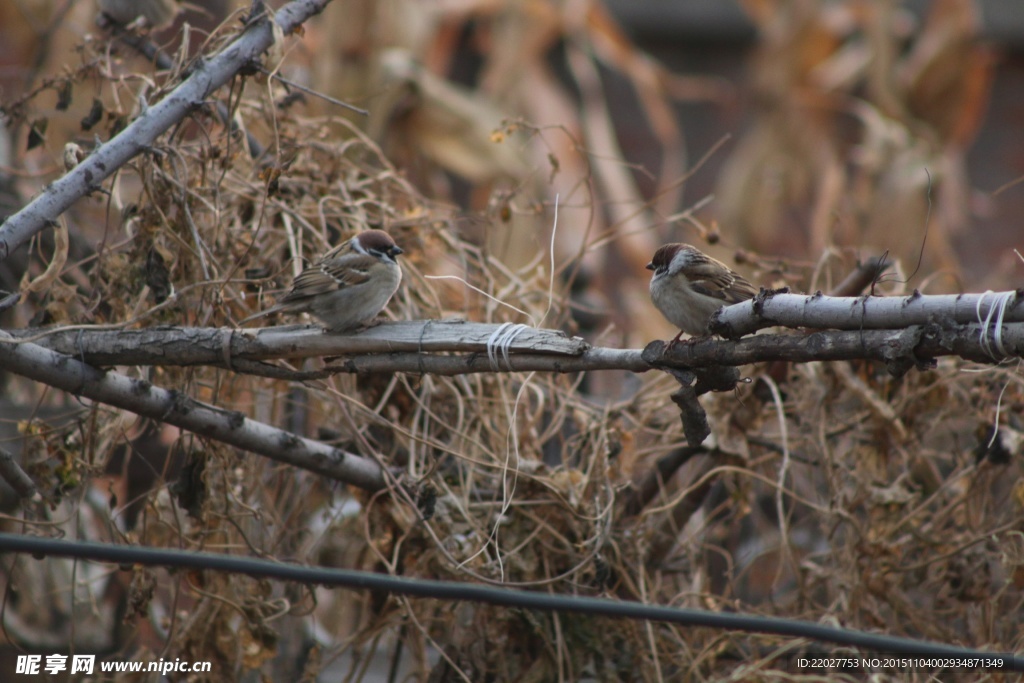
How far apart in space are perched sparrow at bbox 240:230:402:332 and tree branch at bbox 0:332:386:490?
1.01 feet

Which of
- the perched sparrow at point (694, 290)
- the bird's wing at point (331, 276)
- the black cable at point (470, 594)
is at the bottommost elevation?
the black cable at point (470, 594)

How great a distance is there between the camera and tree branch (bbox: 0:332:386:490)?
2609mm

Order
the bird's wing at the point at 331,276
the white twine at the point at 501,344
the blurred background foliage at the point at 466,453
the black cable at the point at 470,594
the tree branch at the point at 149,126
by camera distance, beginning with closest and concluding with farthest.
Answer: the black cable at the point at 470,594 < the white twine at the point at 501,344 < the tree branch at the point at 149,126 < the bird's wing at the point at 331,276 < the blurred background foliage at the point at 466,453

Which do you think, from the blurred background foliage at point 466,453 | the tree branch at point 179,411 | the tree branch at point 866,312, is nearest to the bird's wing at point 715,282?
the blurred background foliage at point 466,453

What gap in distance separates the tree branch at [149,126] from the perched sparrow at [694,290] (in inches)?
49.9

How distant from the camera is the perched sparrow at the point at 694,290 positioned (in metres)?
2.69

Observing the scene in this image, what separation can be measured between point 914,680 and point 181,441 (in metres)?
2.45

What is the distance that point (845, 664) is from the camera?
3.42 m

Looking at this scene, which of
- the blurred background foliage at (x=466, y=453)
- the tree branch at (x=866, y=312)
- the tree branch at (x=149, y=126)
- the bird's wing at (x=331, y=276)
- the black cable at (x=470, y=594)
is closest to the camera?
the black cable at (x=470, y=594)

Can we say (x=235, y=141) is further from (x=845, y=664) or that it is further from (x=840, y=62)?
(x=840, y=62)

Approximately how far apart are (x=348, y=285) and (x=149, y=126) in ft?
2.25

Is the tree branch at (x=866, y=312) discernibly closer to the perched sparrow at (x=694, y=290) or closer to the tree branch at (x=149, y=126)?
the perched sparrow at (x=694, y=290)

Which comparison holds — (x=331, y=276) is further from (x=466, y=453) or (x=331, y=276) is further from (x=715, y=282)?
(x=715, y=282)

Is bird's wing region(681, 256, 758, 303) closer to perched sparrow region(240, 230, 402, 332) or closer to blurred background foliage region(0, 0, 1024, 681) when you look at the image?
blurred background foliage region(0, 0, 1024, 681)
